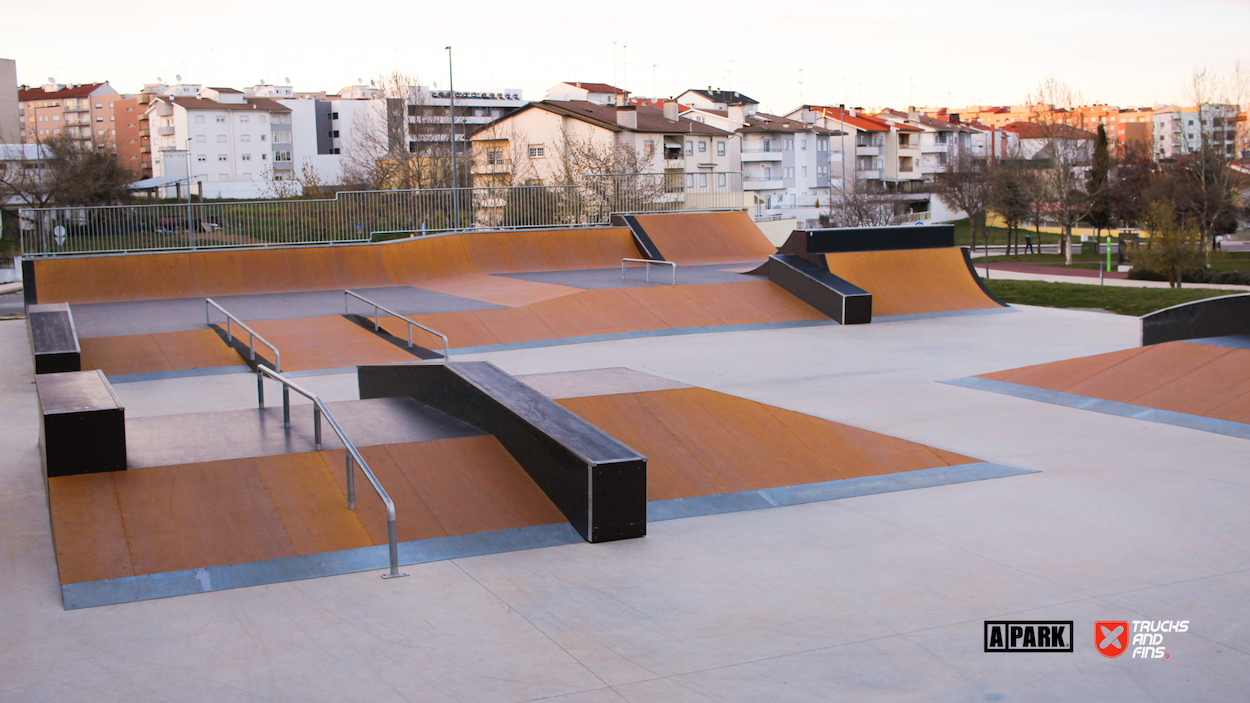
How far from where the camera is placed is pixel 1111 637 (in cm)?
481

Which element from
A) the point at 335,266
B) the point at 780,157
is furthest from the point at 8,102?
the point at 335,266

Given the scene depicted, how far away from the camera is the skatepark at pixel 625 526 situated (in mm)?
4613

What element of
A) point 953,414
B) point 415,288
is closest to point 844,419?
point 953,414

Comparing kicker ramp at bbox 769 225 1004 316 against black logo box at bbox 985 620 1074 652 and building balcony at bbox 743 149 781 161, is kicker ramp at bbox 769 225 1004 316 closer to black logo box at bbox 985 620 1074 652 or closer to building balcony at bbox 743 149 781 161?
black logo box at bbox 985 620 1074 652

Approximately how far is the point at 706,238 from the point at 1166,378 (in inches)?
612

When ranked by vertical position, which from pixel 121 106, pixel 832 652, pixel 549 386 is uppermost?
pixel 121 106

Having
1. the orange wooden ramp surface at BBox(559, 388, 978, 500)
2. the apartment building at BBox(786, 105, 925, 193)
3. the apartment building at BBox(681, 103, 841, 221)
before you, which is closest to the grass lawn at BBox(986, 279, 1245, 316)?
the orange wooden ramp surface at BBox(559, 388, 978, 500)

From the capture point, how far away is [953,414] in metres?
10.7

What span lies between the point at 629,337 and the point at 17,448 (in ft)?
31.4

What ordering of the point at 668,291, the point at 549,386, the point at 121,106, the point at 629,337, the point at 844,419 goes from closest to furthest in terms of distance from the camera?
1. the point at 549,386
2. the point at 844,419
3. the point at 629,337
4. the point at 668,291
5. the point at 121,106

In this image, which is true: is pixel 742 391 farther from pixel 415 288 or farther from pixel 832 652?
pixel 415 288

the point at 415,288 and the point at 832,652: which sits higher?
the point at 415,288

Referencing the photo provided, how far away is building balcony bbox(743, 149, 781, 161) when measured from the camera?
72.8 m

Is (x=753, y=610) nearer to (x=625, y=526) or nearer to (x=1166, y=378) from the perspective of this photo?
(x=625, y=526)
